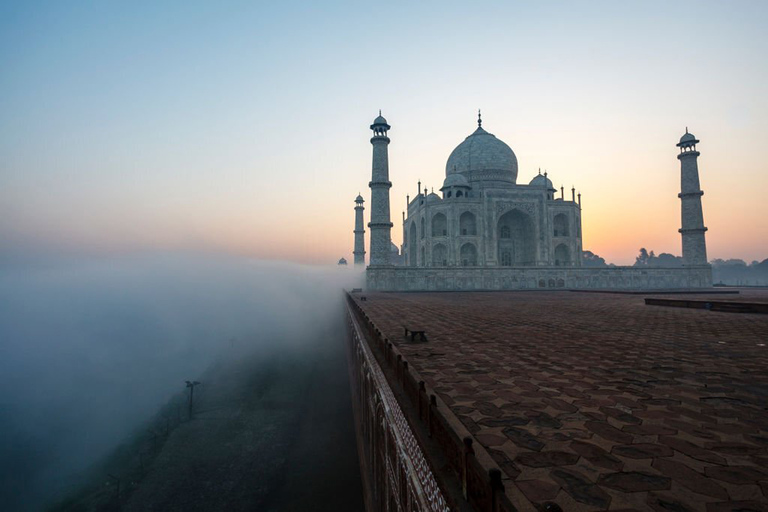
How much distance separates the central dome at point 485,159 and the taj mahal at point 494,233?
0.33ft

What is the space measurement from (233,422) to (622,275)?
31612mm

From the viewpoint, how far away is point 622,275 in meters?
31.5

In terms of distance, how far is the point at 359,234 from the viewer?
47906mm

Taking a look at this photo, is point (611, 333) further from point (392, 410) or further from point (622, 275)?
point (622, 275)

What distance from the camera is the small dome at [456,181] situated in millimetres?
35188

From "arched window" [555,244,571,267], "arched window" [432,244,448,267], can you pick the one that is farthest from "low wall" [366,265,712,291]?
"arched window" [432,244,448,267]

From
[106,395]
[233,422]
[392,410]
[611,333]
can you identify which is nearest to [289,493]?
[233,422]

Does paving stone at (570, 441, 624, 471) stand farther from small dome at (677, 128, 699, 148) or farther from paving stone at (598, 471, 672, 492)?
small dome at (677, 128, 699, 148)

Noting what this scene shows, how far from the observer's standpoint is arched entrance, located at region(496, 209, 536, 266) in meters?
35.8

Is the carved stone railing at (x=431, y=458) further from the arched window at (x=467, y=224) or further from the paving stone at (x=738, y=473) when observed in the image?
the arched window at (x=467, y=224)

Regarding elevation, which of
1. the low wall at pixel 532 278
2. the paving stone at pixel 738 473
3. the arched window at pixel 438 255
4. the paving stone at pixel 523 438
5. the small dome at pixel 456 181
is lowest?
the paving stone at pixel 523 438

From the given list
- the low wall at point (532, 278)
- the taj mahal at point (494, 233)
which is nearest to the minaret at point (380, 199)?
the taj mahal at point (494, 233)

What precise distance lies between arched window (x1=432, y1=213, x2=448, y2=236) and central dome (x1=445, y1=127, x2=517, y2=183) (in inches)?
254

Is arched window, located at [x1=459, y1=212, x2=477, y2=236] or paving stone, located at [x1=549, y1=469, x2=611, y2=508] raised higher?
arched window, located at [x1=459, y1=212, x2=477, y2=236]
